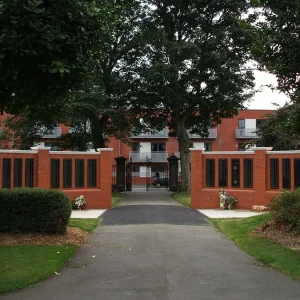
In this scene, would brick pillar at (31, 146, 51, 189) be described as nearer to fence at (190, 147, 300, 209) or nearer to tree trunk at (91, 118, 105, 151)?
fence at (190, 147, 300, 209)

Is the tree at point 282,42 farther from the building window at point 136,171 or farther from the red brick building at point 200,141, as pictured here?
the building window at point 136,171

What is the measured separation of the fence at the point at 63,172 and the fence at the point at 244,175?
387 cm

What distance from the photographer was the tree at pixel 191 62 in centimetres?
2564

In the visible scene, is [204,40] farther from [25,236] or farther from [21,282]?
[21,282]

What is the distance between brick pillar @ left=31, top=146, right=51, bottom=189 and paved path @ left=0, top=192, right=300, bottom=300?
7539 millimetres

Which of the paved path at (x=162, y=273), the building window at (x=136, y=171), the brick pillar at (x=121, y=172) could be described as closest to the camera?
the paved path at (x=162, y=273)

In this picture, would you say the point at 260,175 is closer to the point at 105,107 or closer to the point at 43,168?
the point at 43,168

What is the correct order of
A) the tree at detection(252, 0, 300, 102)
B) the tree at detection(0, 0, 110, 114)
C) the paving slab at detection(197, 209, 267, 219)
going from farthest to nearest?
the paving slab at detection(197, 209, 267, 219) < the tree at detection(252, 0, 300, 102) < the tree at detection(0, 0, 110, 114)

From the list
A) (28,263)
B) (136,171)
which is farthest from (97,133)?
(136,171)

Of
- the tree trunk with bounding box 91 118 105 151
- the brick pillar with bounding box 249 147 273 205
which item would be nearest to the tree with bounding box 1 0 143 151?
the tree trunk with bounding box 91 118 105 151

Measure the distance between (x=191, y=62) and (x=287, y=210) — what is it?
708 inches

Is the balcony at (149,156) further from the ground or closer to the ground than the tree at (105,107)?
closer to the ground

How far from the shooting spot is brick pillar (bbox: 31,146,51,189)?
17.7 meters

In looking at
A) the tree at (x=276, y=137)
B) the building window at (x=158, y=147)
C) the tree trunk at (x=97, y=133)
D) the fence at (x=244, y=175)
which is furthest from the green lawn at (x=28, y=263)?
the building window at (x=158, y=147)
